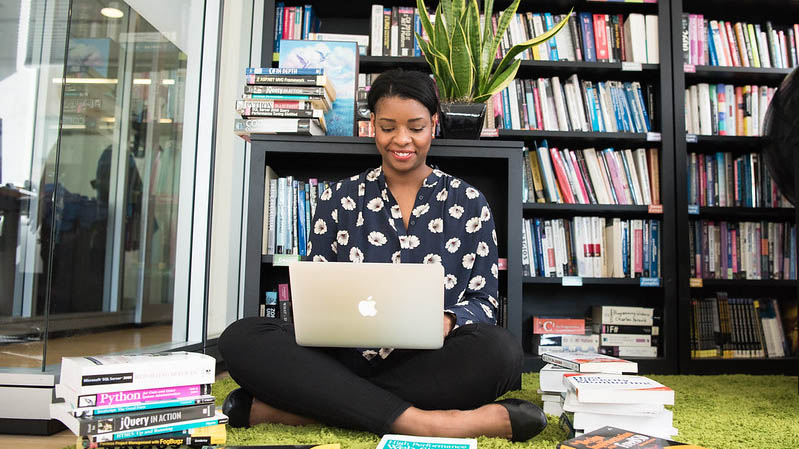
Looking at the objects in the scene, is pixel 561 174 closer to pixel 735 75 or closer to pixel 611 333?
pixel 611 333

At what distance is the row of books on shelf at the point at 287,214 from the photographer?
74.0 inches

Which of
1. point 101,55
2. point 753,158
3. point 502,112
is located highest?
point 101,55

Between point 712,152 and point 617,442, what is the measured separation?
7.72 feet

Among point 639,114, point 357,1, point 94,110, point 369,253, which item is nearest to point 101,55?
point 94,110

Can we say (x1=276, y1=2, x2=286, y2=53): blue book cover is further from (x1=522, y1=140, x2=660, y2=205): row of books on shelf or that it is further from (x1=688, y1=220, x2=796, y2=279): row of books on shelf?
(x1=688, y1=220, x2=796, y2=279): row of books on shelf

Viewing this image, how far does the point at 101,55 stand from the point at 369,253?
254 cm

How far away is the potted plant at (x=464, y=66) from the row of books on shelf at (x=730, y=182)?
142 cm

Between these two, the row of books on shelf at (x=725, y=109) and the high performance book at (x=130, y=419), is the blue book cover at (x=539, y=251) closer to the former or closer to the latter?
the row of books on shelf at (x=725, y=109)

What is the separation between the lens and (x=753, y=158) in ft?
9.29

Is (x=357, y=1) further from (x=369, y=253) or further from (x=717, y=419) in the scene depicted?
(x=717, y=419)

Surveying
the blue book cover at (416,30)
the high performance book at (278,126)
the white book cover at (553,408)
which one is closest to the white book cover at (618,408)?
the white book cover at (553,408)

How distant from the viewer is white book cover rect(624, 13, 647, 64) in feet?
9.15

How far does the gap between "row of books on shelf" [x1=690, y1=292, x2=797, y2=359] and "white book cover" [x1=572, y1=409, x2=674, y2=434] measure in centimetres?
163

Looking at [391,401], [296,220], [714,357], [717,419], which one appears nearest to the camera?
[391,401]
